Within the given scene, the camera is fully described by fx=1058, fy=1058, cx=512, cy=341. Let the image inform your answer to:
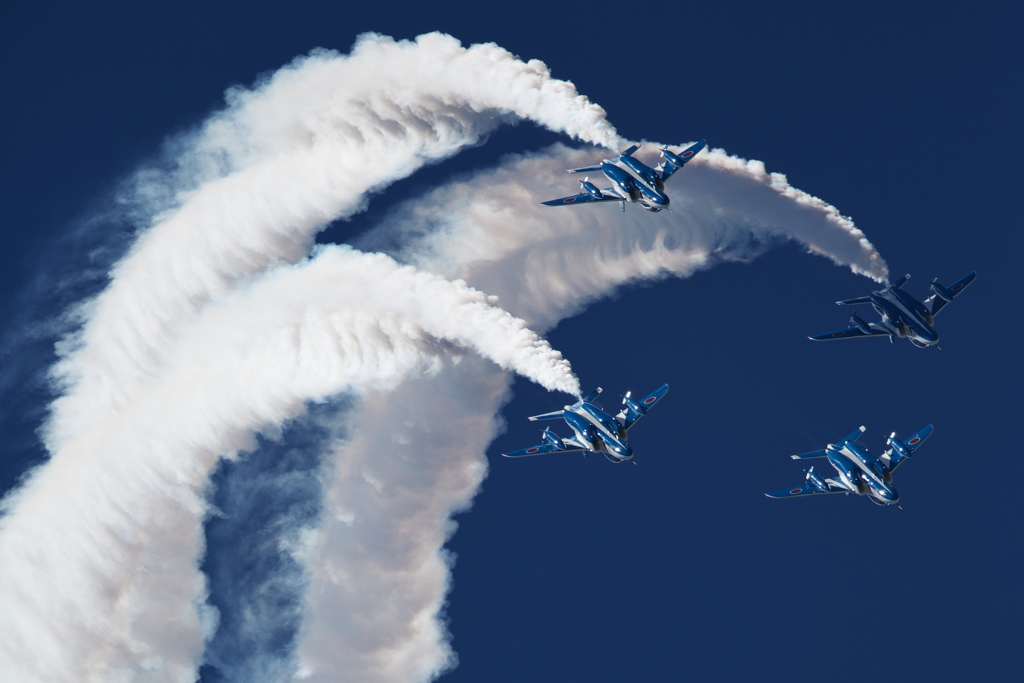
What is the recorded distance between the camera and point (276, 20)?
211 ft

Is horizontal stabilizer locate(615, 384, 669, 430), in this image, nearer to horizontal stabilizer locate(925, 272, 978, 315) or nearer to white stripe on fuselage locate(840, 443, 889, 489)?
white stripe on fuselage locate(840, 443, 889, 489)

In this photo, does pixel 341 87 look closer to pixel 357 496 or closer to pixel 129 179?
pixel 129 179

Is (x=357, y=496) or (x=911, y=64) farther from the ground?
(x=911, y=64)

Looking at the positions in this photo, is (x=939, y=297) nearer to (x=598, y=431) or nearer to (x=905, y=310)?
(x=905, y=310)

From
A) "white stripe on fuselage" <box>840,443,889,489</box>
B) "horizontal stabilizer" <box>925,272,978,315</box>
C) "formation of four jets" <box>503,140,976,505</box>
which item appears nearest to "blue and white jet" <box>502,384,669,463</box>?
"formation of four jets" <box>503,140,976,505</box>

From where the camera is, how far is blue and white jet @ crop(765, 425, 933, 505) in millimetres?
57625

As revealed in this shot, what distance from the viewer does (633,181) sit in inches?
2061

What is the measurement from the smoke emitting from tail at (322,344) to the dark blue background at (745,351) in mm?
6786

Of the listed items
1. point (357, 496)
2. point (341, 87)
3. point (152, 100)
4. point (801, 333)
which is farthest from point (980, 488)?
point (152, 100)

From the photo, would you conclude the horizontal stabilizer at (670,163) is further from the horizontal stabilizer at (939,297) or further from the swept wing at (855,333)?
the horizontal stabilizer at (939,297)

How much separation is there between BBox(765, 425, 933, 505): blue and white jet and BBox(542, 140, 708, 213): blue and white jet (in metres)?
17.6

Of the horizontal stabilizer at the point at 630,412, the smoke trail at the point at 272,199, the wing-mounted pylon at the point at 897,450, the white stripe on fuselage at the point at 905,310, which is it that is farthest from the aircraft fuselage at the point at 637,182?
the wing-mounted pylon at the point at 897,450

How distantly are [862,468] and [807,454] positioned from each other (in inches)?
134

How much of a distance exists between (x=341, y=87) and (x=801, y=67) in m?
32.4
